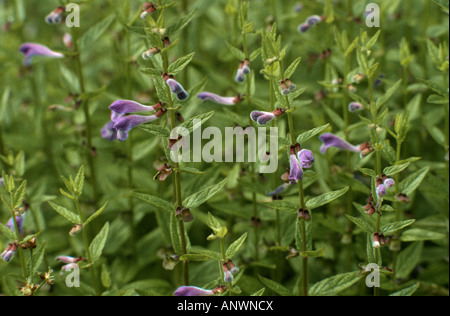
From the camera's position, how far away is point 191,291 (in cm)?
199

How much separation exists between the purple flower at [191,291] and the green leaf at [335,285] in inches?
19.0

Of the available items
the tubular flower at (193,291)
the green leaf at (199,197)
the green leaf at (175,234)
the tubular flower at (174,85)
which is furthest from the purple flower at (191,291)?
the tubular flower at (174,85)

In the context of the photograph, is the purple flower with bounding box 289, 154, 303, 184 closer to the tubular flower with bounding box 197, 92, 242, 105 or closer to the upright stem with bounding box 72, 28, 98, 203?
the tubular flower with bounding box 197, 92, 242, 105

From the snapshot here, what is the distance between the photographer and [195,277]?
2.56 m

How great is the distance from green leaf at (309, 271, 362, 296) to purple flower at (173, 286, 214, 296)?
482mm

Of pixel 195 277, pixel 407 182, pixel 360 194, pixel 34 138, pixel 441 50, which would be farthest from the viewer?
pixel 34 138

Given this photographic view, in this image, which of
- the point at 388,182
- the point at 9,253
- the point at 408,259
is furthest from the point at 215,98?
the point at 408,259

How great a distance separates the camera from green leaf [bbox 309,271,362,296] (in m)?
2.14

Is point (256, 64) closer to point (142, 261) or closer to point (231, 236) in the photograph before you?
Answer: point (231, 236)

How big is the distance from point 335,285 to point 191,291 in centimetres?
61

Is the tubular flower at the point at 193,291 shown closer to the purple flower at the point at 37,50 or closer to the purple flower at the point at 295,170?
the purple flower at the point at 295,170

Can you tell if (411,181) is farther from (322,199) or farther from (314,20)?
(314,20)
